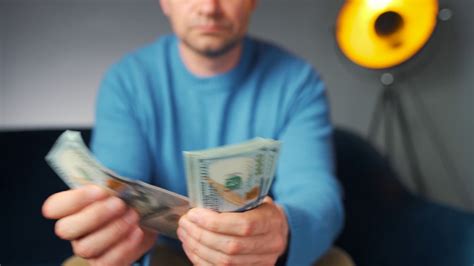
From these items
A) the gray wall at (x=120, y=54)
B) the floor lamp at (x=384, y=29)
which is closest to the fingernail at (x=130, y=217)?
the floor lamp at (x=384, y=29)

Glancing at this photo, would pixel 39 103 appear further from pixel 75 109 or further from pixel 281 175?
pixel 281 175

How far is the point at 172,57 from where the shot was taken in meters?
1.01

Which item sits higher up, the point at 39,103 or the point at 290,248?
the point at 39,103

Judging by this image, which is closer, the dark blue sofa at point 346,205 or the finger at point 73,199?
the finger at point 73,199

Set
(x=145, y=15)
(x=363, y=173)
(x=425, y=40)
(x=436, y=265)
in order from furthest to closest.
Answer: (x=145, y=15) < (x=363, y=173) < (x=425, y=40) < (x=436, y=265)

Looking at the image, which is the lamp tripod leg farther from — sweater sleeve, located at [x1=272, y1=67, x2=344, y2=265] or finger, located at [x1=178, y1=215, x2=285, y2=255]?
finger, located at [x1=178, y1=215, x2=285, y2=255]

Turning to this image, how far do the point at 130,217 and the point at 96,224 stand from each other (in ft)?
0.15

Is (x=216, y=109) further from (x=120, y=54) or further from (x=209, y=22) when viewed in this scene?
(x=120, y=54)

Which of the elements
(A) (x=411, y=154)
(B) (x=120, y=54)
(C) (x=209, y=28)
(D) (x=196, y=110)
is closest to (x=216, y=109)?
(D) (x=196, y=110)

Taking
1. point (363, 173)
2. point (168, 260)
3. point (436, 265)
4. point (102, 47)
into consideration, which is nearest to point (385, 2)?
point (363, 173)

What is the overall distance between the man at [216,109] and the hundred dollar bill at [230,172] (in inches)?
8.3

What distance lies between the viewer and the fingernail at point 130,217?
622 mm

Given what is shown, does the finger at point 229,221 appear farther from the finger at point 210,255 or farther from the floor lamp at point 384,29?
the floor lamp at point 384,29

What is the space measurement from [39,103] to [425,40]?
1.16 m
